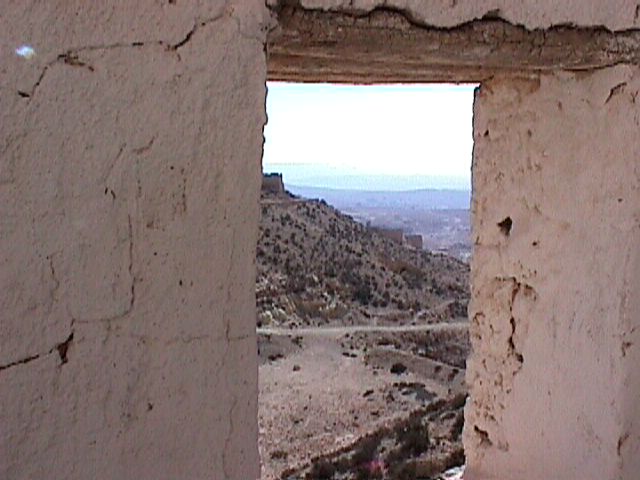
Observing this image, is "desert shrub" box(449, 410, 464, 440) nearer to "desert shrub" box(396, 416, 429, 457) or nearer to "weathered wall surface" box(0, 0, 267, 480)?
"desert shrub" box(396, 416, 429, 457)

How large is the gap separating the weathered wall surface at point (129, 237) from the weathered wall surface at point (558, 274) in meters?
0.92

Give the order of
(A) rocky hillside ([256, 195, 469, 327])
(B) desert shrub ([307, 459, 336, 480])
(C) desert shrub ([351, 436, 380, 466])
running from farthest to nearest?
(A) rocky hillside ([256, 195, 469, 327])
(C) desert shrub ([351, 436, 380, 466])
(B) desert shrub ([307, 459, 336, 480])

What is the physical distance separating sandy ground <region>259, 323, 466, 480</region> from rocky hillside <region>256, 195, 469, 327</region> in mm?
901

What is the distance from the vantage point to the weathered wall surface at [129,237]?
1521 mm

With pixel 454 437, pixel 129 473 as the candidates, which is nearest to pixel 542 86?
pixel 129 473

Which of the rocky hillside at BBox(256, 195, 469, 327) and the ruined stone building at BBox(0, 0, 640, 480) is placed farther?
the rocky hillside at BBox(256, 195, 469, 327)

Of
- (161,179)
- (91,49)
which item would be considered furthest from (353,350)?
(91,49)

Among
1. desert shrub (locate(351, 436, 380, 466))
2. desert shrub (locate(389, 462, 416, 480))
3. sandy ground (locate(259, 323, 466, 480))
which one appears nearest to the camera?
desert shrub (locate(389, 462, 416, 480))

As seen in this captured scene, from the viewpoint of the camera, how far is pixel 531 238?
239cm

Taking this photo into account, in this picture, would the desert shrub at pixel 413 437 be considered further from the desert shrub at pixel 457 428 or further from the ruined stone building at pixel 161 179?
the ruined stone building at pixel 161 179

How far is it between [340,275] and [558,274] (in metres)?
16.2

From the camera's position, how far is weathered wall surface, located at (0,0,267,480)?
1.52m

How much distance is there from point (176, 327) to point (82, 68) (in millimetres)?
487

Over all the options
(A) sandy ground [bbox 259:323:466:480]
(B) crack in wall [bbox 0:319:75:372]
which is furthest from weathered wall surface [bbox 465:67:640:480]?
(A) sandy ground [bbox 259:323:466:480]
